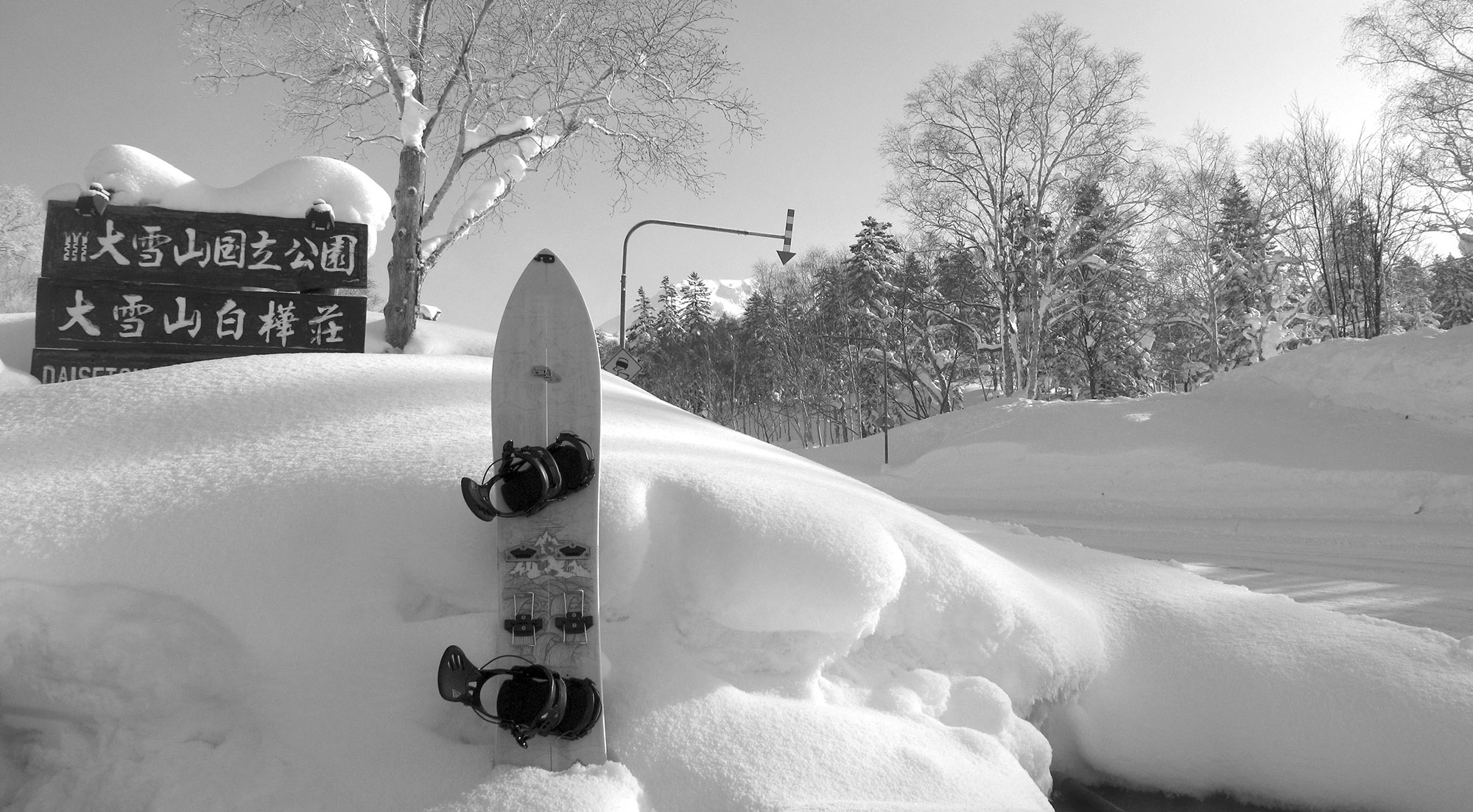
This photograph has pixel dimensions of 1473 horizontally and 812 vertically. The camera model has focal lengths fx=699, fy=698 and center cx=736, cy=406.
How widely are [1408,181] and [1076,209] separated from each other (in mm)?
7255

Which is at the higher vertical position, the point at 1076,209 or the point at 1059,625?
the point at 1076,209

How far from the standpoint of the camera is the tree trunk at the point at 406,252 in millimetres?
10133

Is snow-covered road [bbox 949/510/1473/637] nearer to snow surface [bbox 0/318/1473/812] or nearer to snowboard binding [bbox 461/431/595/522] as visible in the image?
snow surface [bbox 0/318/1473/812]

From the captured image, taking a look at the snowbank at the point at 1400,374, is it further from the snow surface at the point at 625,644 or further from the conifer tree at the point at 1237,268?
the conifer tree at the point at 1237,268

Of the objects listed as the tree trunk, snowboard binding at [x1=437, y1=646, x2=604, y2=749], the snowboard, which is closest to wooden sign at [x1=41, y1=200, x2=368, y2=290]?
the tree trunk

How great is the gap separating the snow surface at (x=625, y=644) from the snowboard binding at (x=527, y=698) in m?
0.13

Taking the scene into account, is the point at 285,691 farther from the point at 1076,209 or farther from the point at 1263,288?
the point at 1263,288

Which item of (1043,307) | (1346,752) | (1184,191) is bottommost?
(1346,752)

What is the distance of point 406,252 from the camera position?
10.4m

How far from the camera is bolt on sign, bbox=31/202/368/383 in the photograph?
5.89 m

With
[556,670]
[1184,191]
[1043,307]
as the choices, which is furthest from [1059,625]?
[1184,191]

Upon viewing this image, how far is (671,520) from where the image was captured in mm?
2535

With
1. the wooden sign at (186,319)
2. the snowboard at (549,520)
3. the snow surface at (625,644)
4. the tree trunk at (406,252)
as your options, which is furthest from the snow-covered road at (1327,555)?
the tree trunk at (406,252)

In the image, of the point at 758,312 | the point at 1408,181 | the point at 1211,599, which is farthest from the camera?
the point at 758,312
